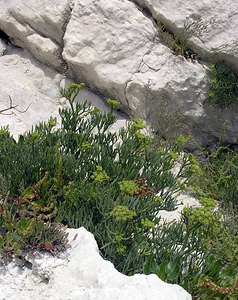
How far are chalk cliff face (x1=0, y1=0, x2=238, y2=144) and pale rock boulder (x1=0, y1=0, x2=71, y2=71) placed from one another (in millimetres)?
22

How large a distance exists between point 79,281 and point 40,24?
3651 millimetres

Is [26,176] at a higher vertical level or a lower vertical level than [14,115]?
higher

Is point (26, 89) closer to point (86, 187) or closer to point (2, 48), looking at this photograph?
point (2, 48)

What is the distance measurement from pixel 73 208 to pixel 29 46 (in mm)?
2992

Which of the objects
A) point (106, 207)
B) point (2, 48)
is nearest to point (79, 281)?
point (106, 207)

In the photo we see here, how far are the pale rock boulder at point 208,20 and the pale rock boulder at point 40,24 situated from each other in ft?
3.66

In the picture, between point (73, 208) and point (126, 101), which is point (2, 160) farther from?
point (126, 101)

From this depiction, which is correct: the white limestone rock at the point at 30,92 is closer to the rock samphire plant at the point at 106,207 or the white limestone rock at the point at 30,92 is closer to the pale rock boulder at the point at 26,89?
the pale rock boulder at the point at 26,89

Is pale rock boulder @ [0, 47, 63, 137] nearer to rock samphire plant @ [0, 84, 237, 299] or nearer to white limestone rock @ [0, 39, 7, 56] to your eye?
white limestone rock @ [0, 39, 7, 56]

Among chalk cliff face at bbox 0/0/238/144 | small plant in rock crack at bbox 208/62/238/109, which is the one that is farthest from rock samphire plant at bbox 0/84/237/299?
small plant in rock crack at bbox 208/62/238/109

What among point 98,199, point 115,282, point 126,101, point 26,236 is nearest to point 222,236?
point 98,199

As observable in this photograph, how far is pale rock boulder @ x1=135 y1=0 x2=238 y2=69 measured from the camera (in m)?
5.46

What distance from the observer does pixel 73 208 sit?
3502mm

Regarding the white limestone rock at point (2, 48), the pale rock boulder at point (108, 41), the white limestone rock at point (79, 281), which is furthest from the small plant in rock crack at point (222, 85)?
Answer: the white limestone rock at point (79, 281)
